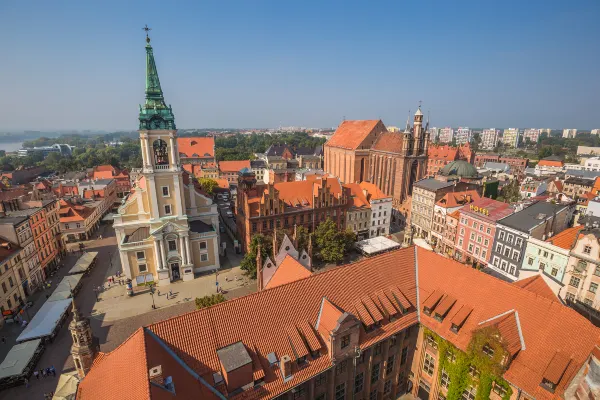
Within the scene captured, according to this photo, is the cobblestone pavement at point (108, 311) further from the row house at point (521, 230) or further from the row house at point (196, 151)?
the row house at point (196, 151)

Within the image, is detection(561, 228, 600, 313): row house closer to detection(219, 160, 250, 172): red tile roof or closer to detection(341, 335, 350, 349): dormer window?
detection(341, 335, 350, 349): dormer window

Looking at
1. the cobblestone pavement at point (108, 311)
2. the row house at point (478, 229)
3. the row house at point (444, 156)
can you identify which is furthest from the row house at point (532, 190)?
the cobblestone pavement at point (108, 311)

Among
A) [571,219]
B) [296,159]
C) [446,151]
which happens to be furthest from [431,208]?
[296,159]

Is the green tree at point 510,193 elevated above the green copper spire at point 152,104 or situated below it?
below

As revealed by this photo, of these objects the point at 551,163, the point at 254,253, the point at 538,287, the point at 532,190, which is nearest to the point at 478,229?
the point at 538,287

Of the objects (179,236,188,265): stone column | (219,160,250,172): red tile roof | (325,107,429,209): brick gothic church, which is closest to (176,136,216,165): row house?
(219,160,250,172): red tile roof

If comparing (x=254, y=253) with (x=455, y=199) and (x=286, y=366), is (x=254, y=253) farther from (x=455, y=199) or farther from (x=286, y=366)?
(x=455, y=199)
